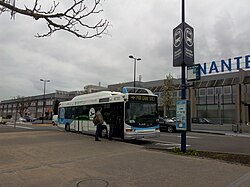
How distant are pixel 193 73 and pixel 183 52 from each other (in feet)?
3.09

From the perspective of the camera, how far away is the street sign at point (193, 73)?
34.2 feet

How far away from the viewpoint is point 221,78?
4328 cm

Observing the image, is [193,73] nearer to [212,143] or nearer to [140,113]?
[140,113]

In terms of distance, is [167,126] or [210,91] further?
[210,91]

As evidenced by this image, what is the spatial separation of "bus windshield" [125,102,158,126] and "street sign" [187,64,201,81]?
4.62m

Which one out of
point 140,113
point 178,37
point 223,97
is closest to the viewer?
point 178,37

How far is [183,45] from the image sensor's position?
34.9 ft

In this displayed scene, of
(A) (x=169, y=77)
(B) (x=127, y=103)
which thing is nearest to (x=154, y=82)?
(A) (x=169, y=77)

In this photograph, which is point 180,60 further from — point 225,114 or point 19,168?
point 225,114

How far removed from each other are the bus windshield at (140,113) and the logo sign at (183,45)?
439 centimetres

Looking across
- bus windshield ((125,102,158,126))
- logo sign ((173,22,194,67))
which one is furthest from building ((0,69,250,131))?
logo sign ((173,22,194,67))

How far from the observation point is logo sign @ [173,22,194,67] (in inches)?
420

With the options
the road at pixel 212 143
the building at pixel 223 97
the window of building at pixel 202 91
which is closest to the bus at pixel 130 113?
the road at pixel 212 143

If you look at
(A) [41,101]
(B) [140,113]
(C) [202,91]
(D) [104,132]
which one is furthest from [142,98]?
(A) [41,101]
